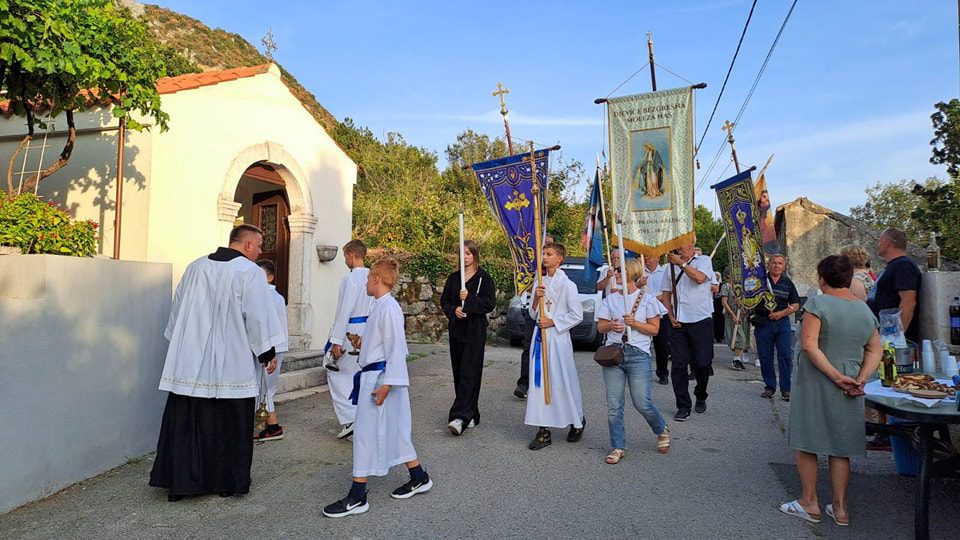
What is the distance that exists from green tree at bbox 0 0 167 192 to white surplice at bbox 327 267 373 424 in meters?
2.29

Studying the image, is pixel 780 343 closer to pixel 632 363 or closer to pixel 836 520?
pixel 632 363

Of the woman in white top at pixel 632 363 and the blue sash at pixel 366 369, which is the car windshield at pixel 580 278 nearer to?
the woman in white top at pixel 632 363

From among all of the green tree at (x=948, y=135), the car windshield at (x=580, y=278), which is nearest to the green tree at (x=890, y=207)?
the green tree at (x=948, y=135)

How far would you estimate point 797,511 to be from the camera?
3.99 metres

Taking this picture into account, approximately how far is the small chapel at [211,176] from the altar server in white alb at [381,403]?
3.84 metres

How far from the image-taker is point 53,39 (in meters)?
4.67

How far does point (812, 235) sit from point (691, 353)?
670 inches

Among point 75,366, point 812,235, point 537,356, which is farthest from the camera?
point 812,235

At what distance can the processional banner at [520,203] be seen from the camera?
613 cm

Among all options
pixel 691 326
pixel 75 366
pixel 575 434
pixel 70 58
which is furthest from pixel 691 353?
pixel 70 58

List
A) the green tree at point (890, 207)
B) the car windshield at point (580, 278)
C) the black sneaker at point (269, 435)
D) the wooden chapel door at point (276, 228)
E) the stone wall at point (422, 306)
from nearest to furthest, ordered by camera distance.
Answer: the black sneaker at point (269, 435)
the wooden chapel door at point (276, 228)
the car windshield at point (580, 278)
the stone wall at point (422, 306)
the green tree at point (890, 207)

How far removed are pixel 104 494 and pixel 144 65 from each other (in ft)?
11.4

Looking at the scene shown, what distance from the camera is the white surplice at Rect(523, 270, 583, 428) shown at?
5555 millimetres

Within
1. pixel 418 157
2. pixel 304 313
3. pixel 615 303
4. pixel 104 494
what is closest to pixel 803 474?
pixel 615 303
